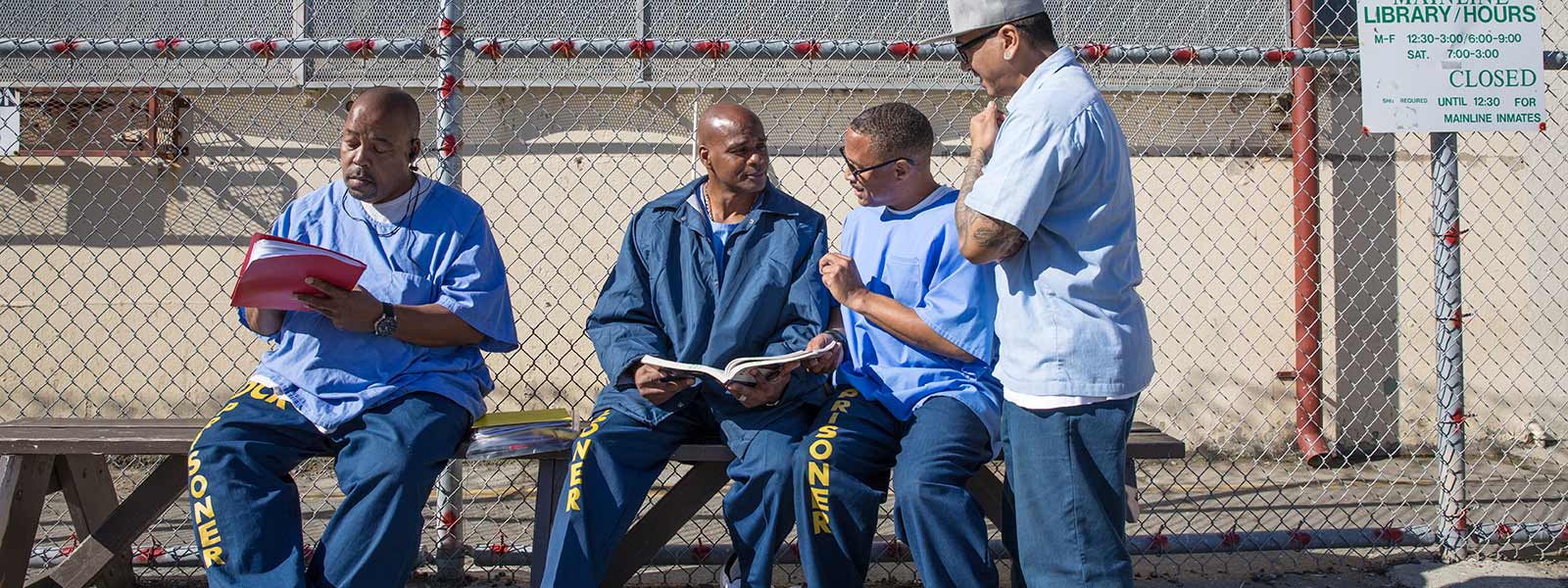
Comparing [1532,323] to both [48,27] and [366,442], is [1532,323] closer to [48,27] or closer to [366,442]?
[366,442]

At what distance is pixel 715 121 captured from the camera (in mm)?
3244

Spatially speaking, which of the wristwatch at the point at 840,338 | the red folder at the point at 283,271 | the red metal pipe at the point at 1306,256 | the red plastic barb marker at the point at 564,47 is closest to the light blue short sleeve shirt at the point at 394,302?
the red folder at the point at 283,271

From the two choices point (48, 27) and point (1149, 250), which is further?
point (1149, 250)

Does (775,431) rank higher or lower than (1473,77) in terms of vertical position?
lower

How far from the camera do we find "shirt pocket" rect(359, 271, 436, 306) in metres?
3.06

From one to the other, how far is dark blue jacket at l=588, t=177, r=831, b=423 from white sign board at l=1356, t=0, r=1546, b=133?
1934 millimetres

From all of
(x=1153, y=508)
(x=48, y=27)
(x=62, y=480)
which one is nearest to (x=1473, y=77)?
(x=1153, y=508)

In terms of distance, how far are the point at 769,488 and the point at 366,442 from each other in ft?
3.26

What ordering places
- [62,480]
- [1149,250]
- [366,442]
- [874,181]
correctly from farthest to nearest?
[1149,250] → [62,480] → [874,181] → [366,442]

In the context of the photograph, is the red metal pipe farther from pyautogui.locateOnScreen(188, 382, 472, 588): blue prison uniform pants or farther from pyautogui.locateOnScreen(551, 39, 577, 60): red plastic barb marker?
pyautogui.locateOnScreen(188, 382, 472, 588): blue prison uniform pants

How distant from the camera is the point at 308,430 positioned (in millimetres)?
2975

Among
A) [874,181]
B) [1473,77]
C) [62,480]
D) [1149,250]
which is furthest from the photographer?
[1149,250]

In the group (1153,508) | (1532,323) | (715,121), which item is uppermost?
(715,121)

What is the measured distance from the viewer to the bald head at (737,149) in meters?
3.21
